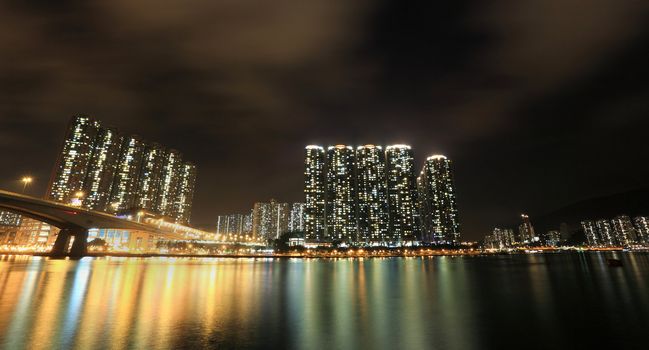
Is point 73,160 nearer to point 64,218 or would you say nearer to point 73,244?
point 73,244

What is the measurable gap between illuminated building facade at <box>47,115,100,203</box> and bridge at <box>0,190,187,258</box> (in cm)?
9112

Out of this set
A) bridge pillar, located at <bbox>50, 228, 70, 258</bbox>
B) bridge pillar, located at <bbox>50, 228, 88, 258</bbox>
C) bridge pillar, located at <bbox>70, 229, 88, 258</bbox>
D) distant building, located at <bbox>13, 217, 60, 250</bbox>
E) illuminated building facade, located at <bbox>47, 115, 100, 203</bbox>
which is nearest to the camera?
bridge pillar, located at <bbox>50, 228, 70, 258</bbox>

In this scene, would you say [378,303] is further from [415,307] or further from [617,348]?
[617,348]

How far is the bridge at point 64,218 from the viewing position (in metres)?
85.6

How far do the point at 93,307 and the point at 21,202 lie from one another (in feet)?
287

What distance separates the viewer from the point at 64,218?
100312mm

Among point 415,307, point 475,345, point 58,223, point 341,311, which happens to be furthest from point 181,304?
→ point 58,223

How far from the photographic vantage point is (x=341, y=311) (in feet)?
79.7

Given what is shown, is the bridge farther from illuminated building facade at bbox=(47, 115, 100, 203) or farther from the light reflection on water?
illuminated building facade at bbox=(47, 115, 100, 203)

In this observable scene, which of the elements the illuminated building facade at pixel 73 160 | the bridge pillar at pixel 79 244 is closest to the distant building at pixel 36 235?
the illuminated building facade at pixel 73 160

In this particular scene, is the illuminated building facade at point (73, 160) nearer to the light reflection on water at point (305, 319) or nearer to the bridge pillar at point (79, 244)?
the bridge pillar at point (79, 244)

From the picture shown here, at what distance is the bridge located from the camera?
281 feet

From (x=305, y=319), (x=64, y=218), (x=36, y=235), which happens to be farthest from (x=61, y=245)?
(x=305, y=319)

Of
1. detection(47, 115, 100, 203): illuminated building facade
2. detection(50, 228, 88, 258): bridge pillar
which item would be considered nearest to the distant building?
detection(47, 115, 100, 203): illuminated building facade
